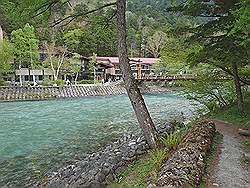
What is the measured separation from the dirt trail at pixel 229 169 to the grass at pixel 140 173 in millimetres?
1097

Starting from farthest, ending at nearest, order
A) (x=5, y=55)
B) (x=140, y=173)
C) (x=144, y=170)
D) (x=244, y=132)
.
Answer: (x=5, y=55) → (x=244, y=132) → (x=144, y=170) → (x=140, y=173)

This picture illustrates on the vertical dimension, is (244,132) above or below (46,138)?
above

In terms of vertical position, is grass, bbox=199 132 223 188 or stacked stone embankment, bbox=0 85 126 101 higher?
grass, bbox=199 132 223 188

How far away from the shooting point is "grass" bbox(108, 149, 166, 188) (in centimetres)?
607

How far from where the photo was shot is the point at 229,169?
6191 millimetres

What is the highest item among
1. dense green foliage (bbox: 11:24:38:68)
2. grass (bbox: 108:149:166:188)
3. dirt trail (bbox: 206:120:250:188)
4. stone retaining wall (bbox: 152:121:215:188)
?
dense green foliage (bbox: 11:24:38:68)

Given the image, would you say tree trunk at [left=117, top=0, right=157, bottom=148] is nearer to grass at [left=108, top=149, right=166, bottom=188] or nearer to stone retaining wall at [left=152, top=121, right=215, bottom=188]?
grass at [left=108, top=149, right=166, bottom=188]

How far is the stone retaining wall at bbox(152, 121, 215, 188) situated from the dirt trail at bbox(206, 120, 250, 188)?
0.90 feet

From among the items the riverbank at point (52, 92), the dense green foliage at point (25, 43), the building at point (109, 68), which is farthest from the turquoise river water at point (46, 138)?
the building at point (109, 68)

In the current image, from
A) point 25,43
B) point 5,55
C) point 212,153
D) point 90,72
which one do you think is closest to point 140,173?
point 212,153

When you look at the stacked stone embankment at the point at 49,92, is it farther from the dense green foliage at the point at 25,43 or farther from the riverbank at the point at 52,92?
the dense green foliage at the point at 25,43

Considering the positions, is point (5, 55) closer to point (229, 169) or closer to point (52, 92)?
point (52, 92)

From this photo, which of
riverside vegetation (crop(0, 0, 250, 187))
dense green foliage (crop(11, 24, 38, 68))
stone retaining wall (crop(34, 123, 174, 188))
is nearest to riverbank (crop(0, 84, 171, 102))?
dense green foliage (crop(11, 24, 38, 68))

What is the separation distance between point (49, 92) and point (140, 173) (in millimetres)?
31454
